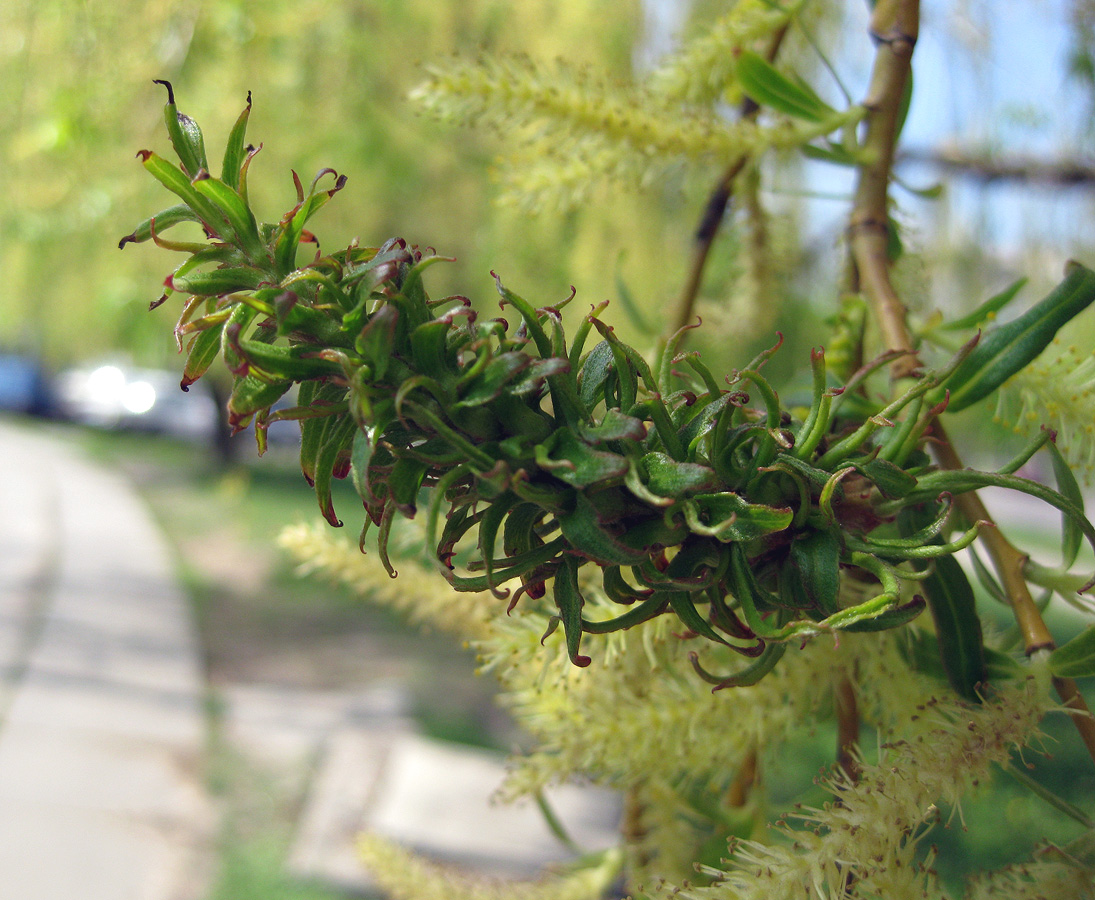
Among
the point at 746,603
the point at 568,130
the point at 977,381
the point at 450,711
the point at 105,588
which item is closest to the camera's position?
the point at 746,603

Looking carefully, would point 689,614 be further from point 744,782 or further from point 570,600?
point 744,782

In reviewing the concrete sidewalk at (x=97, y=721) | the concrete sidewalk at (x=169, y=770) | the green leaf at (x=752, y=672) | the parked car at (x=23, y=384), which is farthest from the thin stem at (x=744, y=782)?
the parked car at (x=23, y=384)

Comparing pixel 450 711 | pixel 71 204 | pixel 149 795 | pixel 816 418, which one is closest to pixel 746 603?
pixel 816 418

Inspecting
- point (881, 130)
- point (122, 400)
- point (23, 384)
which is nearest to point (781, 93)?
point (881, 130)

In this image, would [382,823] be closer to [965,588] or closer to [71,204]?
[71,204]

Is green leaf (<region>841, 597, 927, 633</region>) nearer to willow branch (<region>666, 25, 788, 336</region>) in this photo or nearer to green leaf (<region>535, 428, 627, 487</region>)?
green leaf (<region>535, 428, 627, 487</region>)
